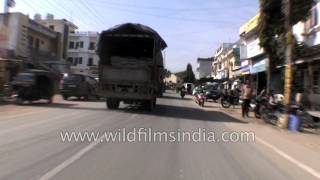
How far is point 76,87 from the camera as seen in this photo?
34.6 meters

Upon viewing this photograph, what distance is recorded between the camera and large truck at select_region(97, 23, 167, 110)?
2477cm

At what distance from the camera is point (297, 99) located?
29.4 meters

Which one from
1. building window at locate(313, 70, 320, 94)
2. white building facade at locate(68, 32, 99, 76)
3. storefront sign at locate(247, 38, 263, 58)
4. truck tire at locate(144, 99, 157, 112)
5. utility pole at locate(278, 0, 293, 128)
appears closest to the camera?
utility pole at locate(278, 0, 293, 128)

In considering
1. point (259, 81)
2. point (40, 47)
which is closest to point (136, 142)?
point (259, 81)

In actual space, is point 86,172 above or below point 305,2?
below

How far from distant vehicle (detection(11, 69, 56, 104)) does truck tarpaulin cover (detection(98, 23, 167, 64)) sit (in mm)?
4715

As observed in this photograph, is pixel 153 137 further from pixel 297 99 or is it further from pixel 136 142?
pixel 297 99

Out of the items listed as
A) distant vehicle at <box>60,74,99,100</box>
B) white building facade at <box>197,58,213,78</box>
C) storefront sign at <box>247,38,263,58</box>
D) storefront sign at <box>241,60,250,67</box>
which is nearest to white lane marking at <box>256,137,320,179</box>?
distant vehicle at <box>60,74,99,100</box>

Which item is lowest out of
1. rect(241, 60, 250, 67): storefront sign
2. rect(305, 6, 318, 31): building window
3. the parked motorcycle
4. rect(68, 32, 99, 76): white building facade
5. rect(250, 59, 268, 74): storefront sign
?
the parked motorcycle

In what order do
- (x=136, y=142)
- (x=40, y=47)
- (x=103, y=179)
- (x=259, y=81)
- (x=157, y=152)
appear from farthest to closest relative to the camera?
(x=40, y=47) < (x=259, y=81) < (x=136, y=142) < (x=157, y=152) < (x=103, y=179)

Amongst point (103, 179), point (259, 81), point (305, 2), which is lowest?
point (103, 179)

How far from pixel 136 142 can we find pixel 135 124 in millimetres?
5000

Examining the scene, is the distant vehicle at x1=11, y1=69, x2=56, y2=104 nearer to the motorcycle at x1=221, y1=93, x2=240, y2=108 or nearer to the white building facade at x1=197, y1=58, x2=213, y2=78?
the motorcycle at x1=221, y1=93, x2=240, y2=108

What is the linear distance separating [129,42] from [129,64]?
190 cm
